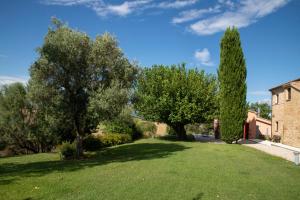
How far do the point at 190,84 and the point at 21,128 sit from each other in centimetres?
1838

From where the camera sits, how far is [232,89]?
31078mm

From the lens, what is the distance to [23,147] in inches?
1088

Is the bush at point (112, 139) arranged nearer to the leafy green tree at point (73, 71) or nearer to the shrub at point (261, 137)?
the leafy green tree at point (73, 71)

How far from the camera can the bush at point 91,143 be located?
85.8 ft

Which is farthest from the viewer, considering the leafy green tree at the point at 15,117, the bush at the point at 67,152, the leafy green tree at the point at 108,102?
the leafy green tree at the point at 15,117

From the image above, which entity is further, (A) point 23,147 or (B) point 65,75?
(A) point 23,147

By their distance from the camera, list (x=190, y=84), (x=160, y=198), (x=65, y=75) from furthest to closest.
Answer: (x=190, y=84) → (x=65, y=75) → (x=160, y=198)

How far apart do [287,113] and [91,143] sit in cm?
1993

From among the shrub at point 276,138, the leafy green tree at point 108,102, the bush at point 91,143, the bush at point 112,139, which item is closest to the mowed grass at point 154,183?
the leafy green tree at point 108,102

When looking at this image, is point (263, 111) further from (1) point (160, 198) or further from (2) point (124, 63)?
(1) point (160, 198)

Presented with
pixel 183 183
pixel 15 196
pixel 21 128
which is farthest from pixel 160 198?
pixel 21 128

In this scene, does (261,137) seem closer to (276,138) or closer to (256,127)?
(256,127)

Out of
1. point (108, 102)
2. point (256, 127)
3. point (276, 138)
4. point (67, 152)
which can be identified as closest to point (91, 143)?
point (67, 152)

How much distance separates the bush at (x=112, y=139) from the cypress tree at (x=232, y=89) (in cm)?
1093
